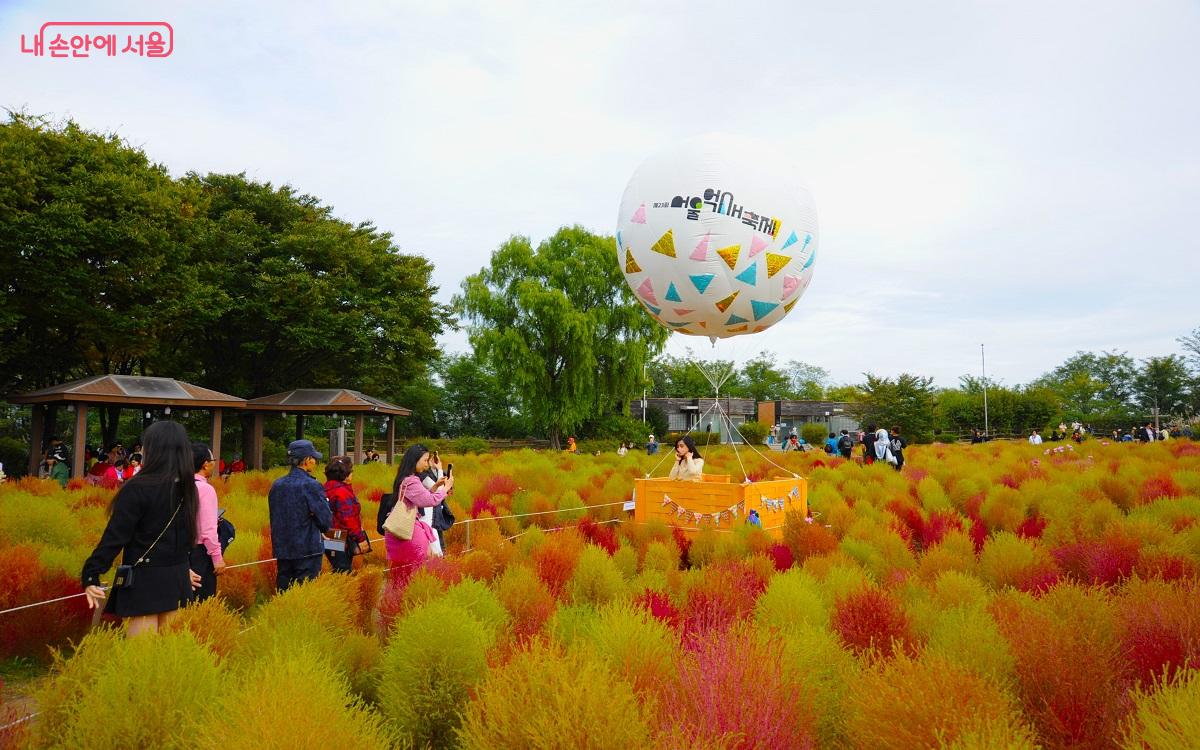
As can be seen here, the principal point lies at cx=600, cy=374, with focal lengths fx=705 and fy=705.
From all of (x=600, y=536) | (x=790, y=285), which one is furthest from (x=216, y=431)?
(x=790, y=285)

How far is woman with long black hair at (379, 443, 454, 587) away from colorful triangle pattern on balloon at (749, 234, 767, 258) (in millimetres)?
4424

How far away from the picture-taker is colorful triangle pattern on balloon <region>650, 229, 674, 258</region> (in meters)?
8.58

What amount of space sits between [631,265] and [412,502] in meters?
4.42

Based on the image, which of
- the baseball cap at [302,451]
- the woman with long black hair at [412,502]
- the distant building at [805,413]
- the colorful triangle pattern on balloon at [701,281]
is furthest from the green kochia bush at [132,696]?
the distant building at [805,413]

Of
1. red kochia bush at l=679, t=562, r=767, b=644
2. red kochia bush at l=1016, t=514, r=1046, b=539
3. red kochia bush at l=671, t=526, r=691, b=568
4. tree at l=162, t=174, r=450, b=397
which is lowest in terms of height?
red kochia bush at l=671, t=526, r=691, b=568

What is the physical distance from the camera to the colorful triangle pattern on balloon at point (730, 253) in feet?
27.5

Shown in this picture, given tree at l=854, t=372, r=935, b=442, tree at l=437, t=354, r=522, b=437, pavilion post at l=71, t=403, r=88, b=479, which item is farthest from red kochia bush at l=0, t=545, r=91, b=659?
tree at l=437, t=354, r=522, b=437

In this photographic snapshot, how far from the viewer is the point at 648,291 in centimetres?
922

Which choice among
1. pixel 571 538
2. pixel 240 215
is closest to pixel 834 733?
pixel 571 538

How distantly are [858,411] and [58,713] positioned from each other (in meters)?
52.2

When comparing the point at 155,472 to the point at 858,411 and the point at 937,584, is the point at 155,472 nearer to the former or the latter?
the point at 937,584

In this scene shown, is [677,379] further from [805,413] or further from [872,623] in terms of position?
[872,623]

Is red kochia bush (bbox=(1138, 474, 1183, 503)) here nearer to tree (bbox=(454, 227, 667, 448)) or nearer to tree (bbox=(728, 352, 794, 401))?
tree (bbox=(454, 227, 667, 448))

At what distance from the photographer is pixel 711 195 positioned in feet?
27.5
